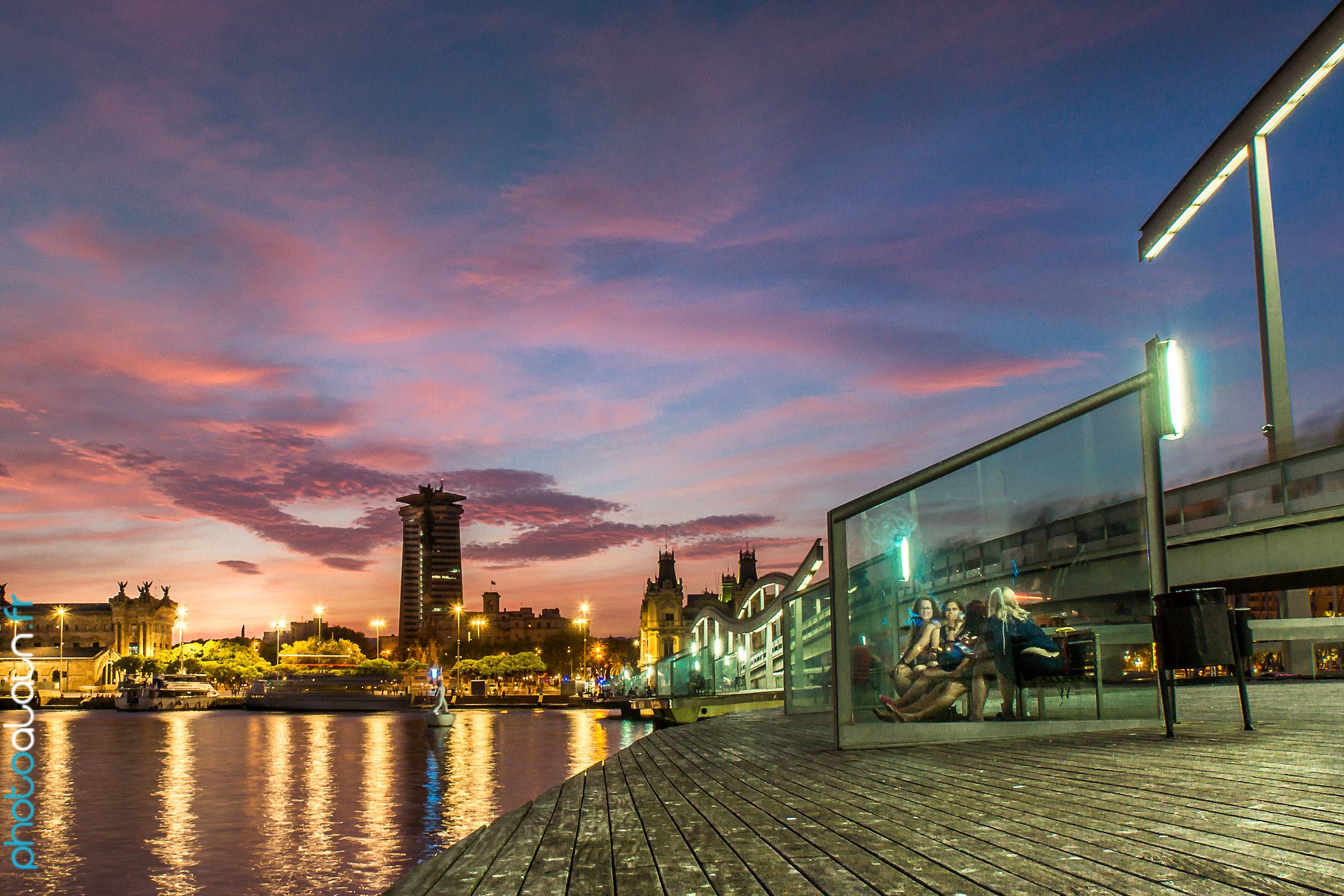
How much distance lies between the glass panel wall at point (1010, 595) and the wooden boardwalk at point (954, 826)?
841 mm

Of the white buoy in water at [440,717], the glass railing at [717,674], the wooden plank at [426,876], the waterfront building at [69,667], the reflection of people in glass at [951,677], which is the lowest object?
the waterfront building at [69,667]

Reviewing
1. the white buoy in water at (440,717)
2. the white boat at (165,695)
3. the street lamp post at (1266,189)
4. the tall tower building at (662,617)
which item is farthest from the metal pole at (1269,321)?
the tall tower building at (662,617)

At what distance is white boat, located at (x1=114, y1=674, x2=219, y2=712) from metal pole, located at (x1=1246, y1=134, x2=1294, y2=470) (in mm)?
107380

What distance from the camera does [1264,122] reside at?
70.3 ft

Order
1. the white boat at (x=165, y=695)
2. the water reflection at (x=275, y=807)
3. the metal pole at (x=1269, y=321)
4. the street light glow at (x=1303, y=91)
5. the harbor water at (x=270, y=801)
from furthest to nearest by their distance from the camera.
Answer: the white boat at (x=165, y=695) → the metal pole at (x=1269, y=321) → the street light glow at (x=1303, y=91) → the water reflection at (x=275, y=807) → the harbor water at (x=270, y=801)

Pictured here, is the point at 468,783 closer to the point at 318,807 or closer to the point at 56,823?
the point at 318,807

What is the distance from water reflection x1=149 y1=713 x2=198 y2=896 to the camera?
16219mm

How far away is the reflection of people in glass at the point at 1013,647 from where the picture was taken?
935 cm

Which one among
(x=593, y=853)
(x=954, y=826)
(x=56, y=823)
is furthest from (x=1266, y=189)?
(x=56, y=823)

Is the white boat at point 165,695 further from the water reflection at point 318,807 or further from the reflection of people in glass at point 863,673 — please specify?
the reflection of people in glass at point 863,673

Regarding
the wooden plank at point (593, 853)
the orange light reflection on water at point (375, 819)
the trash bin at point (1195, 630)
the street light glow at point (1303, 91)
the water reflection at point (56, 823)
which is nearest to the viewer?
the wooden plank at point (593, 853)

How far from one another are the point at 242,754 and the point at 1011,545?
4052 centimetres

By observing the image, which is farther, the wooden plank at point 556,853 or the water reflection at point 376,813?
the water reflection at point 376,813

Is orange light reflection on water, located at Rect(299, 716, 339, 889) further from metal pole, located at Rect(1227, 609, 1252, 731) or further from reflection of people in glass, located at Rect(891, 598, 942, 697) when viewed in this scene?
metal pole, located at Rect(1227, 609, 1252, 731)
